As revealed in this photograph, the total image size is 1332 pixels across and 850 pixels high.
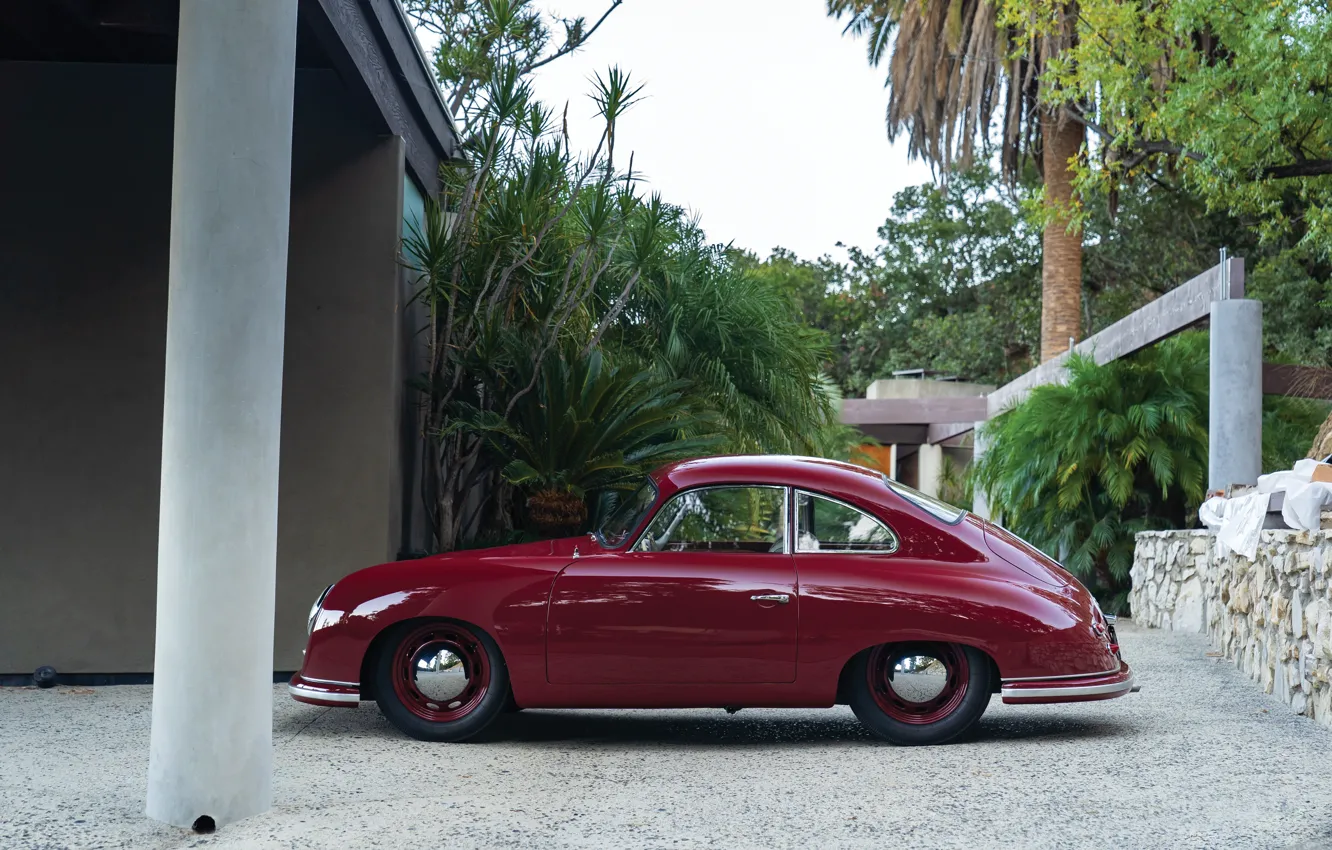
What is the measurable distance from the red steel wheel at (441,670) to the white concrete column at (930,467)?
74.5ft

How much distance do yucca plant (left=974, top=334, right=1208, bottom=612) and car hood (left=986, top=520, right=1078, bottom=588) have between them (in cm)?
753

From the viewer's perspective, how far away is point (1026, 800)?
4805 mm

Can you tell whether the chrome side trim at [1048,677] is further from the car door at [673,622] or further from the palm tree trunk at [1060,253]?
the palm tree trunk at [1060,253]

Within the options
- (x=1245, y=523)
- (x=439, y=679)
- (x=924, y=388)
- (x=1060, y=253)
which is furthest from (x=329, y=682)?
(x=924, y=388)

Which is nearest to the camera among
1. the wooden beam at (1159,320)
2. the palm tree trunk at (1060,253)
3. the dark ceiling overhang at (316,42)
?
the dark ceiling overhang at (316,42)

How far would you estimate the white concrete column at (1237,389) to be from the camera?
34.4ft

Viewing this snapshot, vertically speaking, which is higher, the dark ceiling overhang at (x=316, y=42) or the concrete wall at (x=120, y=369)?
the dark ceiling overhang at (x=316, y=42)

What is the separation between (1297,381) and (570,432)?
7855 mm

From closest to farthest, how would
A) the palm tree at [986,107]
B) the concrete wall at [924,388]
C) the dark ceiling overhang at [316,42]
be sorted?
the dark ceiling overhang at [316,42] < the palm tree at [986,107] < the concrete wall at [924,388]

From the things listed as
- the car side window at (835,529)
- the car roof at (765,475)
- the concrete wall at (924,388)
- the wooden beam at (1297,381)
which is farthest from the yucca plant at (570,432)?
the concrete wall at (924,388)

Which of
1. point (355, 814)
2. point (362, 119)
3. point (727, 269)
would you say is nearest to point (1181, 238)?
point (727, 269)

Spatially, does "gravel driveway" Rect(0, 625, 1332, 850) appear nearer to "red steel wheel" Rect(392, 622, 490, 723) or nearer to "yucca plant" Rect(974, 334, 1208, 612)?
"red steel wheel" Rect(392, 622, 490, 723)

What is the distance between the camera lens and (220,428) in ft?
14.7

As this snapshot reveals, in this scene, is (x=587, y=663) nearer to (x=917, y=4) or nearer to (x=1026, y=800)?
(x=1026, y=800)
